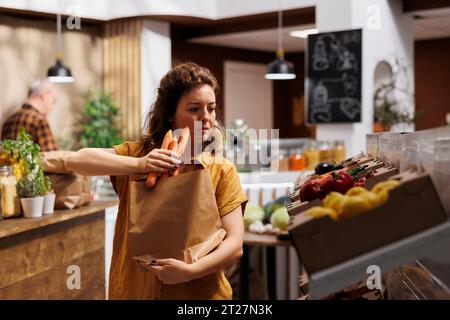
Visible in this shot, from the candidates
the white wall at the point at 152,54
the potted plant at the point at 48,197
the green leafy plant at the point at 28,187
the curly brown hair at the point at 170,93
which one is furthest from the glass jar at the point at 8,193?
the white wall at the point at 152,54

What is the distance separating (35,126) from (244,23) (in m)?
3.50

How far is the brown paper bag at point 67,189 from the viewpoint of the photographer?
291 cm

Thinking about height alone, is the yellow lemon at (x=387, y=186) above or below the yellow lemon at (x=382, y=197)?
above

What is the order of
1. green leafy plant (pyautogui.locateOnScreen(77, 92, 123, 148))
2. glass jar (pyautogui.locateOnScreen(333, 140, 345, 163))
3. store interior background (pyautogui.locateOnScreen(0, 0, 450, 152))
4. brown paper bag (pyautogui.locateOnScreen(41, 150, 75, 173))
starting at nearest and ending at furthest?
brown paper bag (pyautogui.locateOnScreen(41, 150, 75, 173)) → glass jar (pyautogui.locateOnScreen(333, 140, 345, 163)) → store interior background (pyautogui.locateOnScreen(0, 0, 450, 152)) → green leafy plant (pyautogui.locateOnScreen(77, 92, 123, 148))

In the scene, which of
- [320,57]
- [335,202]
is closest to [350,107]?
[320,57]

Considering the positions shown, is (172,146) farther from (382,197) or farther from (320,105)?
(320,105)

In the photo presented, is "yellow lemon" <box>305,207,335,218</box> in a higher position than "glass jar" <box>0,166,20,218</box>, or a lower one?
higher

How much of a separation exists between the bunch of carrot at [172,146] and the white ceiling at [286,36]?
6267mm

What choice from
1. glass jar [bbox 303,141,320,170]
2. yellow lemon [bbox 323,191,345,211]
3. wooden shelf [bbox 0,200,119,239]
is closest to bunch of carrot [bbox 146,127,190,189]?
yellow lemon [bbox 323,191,345,211]

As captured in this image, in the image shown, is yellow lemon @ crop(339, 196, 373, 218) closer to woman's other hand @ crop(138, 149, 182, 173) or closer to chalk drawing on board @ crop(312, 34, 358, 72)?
woman's other hand @ crop(138, 149, 182, 173)

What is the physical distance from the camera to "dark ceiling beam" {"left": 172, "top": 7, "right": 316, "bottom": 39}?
7621mm

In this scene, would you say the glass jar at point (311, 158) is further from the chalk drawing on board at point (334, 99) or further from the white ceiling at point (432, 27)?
the white ceiling at point (432, 27)

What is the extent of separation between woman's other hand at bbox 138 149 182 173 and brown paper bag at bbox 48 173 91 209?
1.41 metres

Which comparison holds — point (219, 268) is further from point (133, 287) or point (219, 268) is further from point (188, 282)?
point (133, 287)
